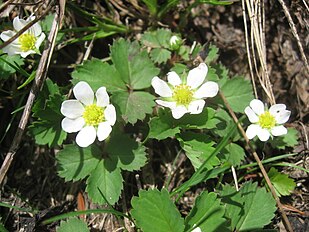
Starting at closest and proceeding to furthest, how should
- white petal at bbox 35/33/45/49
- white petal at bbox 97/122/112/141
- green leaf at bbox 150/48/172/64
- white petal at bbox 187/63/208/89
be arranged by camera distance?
white petal at bbox 97/122/112/141, white petal at bbox 187/63/208/89, white petal at bbox 35/33/45/49, green leaf at bbox 150/48/172/64

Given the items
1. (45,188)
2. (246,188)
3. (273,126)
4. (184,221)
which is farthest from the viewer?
(45,188)

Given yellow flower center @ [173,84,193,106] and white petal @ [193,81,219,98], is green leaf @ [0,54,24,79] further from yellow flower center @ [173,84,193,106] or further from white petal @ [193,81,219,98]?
white petal @ [193,81,219,98]

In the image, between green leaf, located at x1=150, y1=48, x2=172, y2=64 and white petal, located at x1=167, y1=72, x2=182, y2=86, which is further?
green leaf, located at x1=150, y1=48, x2=172, y2=64

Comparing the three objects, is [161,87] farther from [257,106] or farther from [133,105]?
[257,106]

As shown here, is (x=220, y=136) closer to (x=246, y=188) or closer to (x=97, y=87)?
(x=246, y=188)

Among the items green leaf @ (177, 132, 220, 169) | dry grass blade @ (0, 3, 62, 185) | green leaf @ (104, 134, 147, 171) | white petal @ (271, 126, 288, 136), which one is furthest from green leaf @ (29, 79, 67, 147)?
white petal @ (271, 126, 288, 136)

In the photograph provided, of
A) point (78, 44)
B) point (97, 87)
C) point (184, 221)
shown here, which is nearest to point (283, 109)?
point (184, 221)

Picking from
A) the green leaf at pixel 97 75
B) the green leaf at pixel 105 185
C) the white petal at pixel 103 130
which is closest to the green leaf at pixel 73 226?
the green leaf at pixel 105 185
